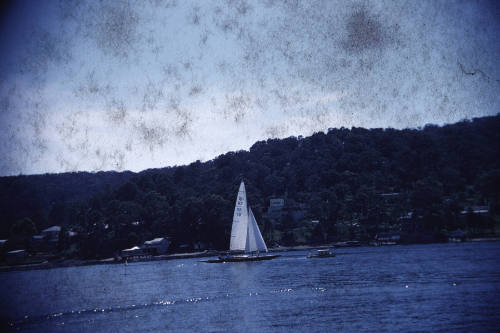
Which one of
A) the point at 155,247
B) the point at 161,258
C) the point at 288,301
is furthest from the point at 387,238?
the point at 288,301

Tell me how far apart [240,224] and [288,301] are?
46.4m

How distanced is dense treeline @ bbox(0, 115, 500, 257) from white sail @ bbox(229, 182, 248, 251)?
37.1m

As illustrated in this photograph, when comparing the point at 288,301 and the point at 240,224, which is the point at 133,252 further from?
the point at 288,301

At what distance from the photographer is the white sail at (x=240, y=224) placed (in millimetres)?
91438

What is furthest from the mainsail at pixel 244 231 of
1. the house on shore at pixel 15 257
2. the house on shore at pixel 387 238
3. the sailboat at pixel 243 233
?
the house on shore at pixel 15 257

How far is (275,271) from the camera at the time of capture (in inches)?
2889

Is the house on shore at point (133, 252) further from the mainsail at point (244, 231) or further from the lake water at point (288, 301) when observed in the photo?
the lake water at point (288, 301)

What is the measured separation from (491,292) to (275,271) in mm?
34289

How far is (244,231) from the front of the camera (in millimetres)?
92688

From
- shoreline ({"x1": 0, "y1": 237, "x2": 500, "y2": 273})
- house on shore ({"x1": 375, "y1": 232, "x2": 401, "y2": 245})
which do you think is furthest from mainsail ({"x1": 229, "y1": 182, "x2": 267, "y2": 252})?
house on shore ({"x1": 375, "y1": 232, "x2": 401, "y2": 245})

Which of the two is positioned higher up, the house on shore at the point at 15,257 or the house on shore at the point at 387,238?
the house on shore at the point at 15,257

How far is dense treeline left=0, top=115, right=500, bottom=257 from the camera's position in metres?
131

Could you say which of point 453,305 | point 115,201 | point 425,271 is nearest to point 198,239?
point 115,201

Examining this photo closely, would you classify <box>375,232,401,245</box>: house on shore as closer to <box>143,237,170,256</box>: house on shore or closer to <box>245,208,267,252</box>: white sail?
<box>245,208,267,252</box>: white sail
